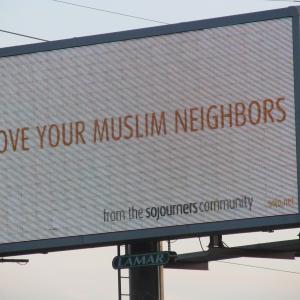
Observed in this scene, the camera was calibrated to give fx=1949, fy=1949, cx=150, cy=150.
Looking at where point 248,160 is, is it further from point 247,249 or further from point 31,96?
point 31,96

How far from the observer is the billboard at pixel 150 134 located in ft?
117

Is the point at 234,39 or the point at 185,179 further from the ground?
the point at 234,39

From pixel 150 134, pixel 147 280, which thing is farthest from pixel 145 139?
pixel 147 280

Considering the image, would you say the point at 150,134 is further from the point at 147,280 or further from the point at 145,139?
the point at 147,280

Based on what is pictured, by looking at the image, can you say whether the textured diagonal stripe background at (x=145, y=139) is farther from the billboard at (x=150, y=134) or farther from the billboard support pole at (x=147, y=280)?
the billboard support pole at (x=147, y=280)

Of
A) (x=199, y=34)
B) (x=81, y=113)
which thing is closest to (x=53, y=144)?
(x=81, y=113)

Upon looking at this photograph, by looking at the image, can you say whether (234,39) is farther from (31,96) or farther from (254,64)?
(31,96)

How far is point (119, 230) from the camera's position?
3662 centimetres

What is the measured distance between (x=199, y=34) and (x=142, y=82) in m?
1.43

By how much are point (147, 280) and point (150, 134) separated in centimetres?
277

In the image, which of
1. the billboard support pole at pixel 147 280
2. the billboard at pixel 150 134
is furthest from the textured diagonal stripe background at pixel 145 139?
the billboard support pole at pixel 147 280

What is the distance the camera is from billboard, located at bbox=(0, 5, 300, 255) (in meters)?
35.7

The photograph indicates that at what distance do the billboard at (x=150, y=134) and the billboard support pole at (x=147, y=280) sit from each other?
0.79 meters

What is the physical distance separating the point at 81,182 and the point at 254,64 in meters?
4.07
